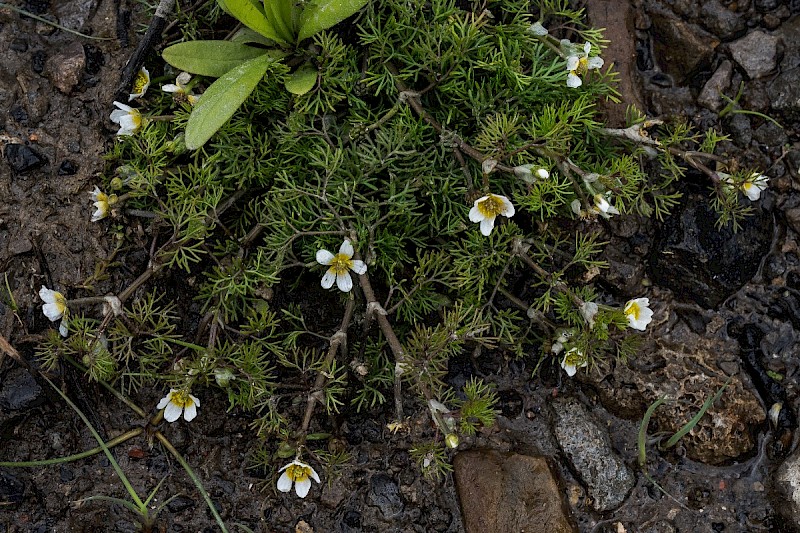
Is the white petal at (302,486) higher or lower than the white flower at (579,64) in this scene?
lower

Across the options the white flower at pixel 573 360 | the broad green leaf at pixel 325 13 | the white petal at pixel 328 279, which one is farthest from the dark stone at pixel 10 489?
the white flower at pixel 573 360

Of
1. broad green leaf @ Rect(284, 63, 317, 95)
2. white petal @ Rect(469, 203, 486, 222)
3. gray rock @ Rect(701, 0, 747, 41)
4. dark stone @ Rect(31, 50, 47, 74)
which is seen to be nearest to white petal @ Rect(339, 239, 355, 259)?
white petal @ Rect(469, 203, 486, 222)

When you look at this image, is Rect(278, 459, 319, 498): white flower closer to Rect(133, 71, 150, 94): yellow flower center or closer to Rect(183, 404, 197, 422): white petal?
Rect(183, 404, 197, 422): white petal

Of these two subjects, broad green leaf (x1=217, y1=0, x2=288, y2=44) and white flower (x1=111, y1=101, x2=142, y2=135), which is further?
white flower (x1=111, y1=101, x2=142, y2=135)

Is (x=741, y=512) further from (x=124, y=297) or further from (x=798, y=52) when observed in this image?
(x=124, y=297)

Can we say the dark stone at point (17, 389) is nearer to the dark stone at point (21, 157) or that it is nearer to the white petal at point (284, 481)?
the dark stone at point (21, 157)
